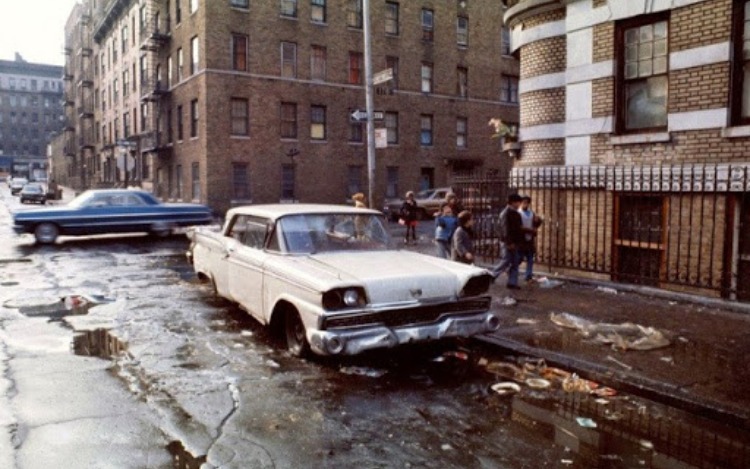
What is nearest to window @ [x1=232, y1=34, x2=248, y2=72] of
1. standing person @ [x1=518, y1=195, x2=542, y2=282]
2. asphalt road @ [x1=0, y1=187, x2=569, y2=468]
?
standing person @ [x1=518, y1=195, x2=542, y2=282]

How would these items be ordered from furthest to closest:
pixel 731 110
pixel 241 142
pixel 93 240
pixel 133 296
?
pixel 241 142 → pixel 93 240 → pixel 133 296 → pixel 731 110

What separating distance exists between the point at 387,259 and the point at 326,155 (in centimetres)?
2561

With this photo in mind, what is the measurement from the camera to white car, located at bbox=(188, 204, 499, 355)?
5543 millimetres

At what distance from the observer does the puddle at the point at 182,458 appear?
150 inches

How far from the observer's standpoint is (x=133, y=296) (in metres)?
9.51

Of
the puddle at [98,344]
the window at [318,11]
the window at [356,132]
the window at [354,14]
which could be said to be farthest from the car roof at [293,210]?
the window at [354,14]

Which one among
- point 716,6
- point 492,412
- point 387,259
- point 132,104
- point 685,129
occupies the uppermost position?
point 132,104

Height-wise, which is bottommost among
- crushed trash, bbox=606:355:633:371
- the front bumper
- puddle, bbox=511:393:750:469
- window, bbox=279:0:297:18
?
puddle, bbox=511:393:750:469

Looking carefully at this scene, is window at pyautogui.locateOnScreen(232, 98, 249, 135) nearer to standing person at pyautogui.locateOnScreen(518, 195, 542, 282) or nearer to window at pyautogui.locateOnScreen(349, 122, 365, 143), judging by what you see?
window at pyautogui.locateOnScreen(349, 122, 365, 143)

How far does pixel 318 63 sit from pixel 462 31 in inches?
396

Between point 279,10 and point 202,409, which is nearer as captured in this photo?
point 202,409

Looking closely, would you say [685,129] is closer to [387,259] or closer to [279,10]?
[387,259]

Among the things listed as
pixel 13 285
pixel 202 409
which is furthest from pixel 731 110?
pixel 13 285

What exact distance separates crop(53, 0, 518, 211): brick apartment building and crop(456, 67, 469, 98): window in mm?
120
